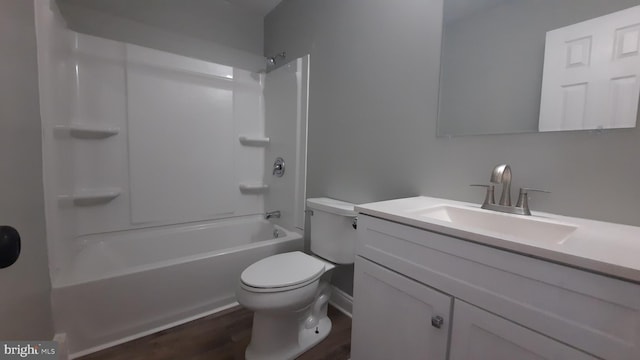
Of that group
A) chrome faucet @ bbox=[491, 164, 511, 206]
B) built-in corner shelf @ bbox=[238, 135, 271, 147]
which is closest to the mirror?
chrome faucet @ bbox=[491, 164, 511, 206]

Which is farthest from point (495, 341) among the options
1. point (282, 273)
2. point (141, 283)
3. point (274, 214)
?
point (274, 214)

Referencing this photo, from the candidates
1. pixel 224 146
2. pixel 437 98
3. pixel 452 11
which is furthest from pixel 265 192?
pixel 452 11

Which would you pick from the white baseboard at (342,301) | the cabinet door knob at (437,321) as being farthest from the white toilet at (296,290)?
the cabinet door knob at (437,321)

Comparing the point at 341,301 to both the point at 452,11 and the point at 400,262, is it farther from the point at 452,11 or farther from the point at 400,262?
the point at 452,11

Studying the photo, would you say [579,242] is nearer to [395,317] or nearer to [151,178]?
[395,317]

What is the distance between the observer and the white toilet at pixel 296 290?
3.90ft

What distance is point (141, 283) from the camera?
1.44 metres

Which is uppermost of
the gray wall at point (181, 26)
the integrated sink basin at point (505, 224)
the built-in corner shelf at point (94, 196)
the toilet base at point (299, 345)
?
the gray wall at point (181, 26)

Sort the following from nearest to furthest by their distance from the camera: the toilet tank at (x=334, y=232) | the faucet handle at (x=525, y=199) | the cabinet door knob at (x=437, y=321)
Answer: the cabinet door knob at (x=437, y=321), the faucet handle at (x=525, y=199), the toilet tank at (x=334, y=232)

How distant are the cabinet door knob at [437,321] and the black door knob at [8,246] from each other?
999 mm

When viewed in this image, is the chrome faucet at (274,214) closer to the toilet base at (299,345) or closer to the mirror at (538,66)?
the toilet base at (299,345)

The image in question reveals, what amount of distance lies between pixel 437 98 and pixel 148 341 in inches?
80.6

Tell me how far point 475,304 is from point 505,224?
0.37 metres

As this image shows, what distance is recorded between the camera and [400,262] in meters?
0.88
